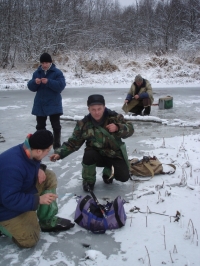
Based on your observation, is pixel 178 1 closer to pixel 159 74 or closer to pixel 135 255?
pixel 159 74

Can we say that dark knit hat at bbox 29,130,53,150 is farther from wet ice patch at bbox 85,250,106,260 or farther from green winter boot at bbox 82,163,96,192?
green winter boot at bbox 82,163,96,192

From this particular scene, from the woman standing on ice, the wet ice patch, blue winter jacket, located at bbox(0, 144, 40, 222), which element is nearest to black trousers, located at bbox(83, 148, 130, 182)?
blue winter jacket, located at bbox(0, 144, 40, 222)

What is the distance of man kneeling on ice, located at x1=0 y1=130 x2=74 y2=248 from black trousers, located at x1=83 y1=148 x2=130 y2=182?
3.49 feet

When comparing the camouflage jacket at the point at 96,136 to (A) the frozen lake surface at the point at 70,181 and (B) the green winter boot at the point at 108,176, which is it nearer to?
(B) the green winter boot at the point at 108,176

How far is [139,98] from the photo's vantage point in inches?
328

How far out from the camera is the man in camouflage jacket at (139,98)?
829 centimetres

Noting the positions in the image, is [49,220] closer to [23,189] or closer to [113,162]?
[23,189]

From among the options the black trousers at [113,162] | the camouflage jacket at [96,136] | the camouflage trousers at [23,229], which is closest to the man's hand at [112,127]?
the camouflage jacket at [96,136]

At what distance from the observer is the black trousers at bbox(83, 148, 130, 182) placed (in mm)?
3809

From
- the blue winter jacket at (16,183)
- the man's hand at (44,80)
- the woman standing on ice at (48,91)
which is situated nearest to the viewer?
the blue winter jacket at (16,183)

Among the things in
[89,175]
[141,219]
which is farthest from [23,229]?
[89,175]

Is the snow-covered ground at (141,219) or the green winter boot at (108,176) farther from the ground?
the green winter boot at (108,176)

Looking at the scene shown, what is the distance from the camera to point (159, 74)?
72.5ft

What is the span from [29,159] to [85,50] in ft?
81.7
